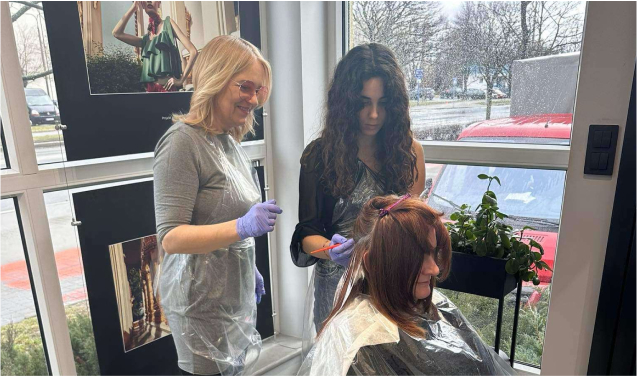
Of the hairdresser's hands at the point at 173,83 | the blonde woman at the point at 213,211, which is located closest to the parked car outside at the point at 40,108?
the hairdresser's hands at the point at 173,83

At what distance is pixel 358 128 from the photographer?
1479 mm

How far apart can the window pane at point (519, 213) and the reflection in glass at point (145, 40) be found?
1246mm

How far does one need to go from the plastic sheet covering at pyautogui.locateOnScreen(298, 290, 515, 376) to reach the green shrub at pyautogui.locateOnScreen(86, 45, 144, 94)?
1.25m

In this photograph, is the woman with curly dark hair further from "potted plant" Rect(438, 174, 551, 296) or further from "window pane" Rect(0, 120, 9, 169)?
"window pane" Rect(0, 120, 9, 169)

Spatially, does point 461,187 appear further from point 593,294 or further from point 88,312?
point 88,312

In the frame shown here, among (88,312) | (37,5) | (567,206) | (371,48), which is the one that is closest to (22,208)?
(88,312)

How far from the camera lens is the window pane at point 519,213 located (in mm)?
1808

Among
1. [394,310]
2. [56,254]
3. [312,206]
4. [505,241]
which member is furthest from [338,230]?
[56,254]

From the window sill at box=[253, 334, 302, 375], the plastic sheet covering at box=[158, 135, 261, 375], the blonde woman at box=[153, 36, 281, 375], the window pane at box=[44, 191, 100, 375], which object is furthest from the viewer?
the window sill at box=[253, 334, 302, 375]

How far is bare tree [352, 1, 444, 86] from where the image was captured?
197 cm

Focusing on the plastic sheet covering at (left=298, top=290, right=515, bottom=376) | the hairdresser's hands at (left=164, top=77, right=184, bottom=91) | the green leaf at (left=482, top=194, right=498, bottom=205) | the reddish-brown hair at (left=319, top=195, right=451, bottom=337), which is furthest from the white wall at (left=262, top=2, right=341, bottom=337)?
the plastic sheet covering at (left=298, top=290, right=515, bottom=376)

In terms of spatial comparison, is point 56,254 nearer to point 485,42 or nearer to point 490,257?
point 490,257

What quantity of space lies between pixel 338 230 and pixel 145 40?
111 centimetres

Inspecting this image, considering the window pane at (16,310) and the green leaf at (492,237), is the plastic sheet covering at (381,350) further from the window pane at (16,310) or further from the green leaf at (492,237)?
the window pane at (16,310)
